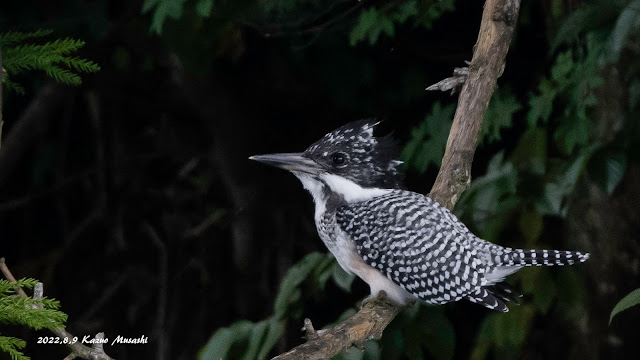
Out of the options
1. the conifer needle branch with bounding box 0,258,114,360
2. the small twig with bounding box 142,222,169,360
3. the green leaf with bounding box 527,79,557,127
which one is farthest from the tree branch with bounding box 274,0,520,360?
the small twig with bounding box 142,222,169,360

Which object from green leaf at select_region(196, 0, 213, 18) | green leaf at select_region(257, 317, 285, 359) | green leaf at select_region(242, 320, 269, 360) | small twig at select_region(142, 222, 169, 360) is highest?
green leaf at select_region(196, 0, 213, 18)

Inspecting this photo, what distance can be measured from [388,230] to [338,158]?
0.19 m

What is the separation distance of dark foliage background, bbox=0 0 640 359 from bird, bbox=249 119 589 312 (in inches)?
8.5

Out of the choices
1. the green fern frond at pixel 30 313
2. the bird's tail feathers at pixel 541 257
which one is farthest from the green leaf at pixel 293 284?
the green fern frond at pixel 30 313

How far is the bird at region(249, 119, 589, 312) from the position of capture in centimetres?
178

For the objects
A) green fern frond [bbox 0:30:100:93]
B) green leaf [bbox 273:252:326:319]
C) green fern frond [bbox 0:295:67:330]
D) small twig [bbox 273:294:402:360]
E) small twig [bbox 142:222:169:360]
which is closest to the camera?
green fern frond [bbox 0:295:67:330]

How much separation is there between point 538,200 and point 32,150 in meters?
2.48

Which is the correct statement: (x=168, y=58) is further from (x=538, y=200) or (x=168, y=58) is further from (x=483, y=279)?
(x=483, y=279)

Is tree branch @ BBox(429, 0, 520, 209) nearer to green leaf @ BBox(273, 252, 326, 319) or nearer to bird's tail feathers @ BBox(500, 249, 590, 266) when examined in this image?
bird's tail feathers @ BBox(500, 249, 590, 266)

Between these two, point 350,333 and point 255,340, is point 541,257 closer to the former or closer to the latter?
point 350,333

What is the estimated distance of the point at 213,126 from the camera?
3.47 meters

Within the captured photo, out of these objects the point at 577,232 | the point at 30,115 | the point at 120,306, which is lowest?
the point at 120,306

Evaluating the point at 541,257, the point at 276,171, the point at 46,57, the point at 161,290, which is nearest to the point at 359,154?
the point at 541,257

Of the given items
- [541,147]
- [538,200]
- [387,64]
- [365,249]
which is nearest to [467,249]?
[365,249]
